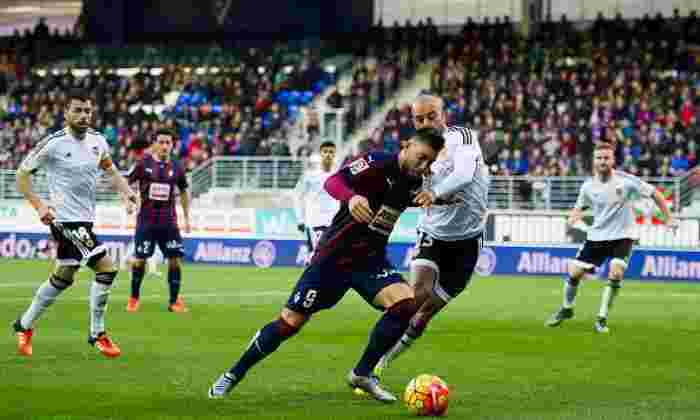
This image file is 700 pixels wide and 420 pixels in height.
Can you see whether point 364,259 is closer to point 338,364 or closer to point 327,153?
point 338,364

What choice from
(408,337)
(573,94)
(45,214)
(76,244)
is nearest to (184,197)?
(76,244)

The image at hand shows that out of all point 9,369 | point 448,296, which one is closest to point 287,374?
point 448,296

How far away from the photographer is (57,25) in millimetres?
49906

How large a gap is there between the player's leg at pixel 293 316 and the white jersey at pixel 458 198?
5.59 ft

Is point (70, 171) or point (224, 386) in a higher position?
point (70, 171)

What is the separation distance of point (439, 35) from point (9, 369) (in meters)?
34.1

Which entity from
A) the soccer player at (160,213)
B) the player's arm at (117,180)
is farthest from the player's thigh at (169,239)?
the player's arm at (117,180)

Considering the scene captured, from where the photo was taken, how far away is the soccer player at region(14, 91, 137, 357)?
11.4 metres

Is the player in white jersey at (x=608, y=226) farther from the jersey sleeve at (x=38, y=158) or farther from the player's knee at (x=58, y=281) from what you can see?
the jersey sleeve at (x=38, y=158)

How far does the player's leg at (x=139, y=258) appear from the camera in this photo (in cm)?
1711

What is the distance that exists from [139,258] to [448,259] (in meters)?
7.42

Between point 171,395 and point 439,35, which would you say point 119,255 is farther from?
point 171,395

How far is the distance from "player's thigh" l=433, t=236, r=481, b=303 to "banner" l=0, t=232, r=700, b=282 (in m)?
16.9

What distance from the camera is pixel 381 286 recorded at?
351 inches
